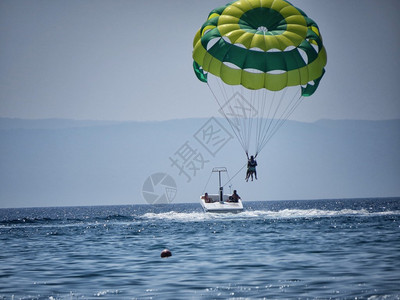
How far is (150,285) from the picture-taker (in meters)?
15.1

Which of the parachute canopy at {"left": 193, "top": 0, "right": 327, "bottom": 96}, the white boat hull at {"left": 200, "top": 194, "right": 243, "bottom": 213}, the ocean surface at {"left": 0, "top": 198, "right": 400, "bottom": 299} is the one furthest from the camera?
the white boat hull at {"left": 200, "top": 194, "right": 243, "bottom": 213}

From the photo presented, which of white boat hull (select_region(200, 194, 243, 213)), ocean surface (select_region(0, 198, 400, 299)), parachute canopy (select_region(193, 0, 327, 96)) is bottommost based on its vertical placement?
ocean surface (select_region(0, 198, 400, 299))

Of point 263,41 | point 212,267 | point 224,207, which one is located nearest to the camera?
point 212,267

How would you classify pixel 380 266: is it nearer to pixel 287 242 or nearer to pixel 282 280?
pixel 282 280

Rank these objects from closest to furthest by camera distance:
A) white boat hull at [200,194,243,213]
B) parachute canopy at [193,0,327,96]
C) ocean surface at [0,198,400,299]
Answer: ocean surface at [0,198,400,299] < parachute canopy at [193,0,327,96] < white boat hull at [200,194,243,213]

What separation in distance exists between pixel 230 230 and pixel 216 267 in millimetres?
13614

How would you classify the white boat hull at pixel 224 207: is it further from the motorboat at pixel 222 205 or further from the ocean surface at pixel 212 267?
the ocean surface at pixel 212 267

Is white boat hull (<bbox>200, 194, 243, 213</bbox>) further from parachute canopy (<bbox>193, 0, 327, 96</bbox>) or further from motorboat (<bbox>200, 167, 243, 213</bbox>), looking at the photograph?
parachute canopy (<bbox>193, 0, 327, 96</bbox>)

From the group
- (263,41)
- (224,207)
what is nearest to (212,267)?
(263,41)

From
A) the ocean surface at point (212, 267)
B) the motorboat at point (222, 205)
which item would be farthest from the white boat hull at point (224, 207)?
the ocean surface at point (212, 267)

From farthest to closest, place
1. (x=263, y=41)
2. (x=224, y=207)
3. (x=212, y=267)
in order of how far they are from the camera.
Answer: (x=224, y=207), (x=263, y=41), (x=212, y=267)

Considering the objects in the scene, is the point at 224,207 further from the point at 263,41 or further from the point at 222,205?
the point at 263,41

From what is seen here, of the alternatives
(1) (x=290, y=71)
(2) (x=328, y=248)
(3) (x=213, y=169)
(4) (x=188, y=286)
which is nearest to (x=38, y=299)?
(4) (x=188, y=286)

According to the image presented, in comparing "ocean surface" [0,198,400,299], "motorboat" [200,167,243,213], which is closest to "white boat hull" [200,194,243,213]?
"motorboat" [200,167,243,213]
